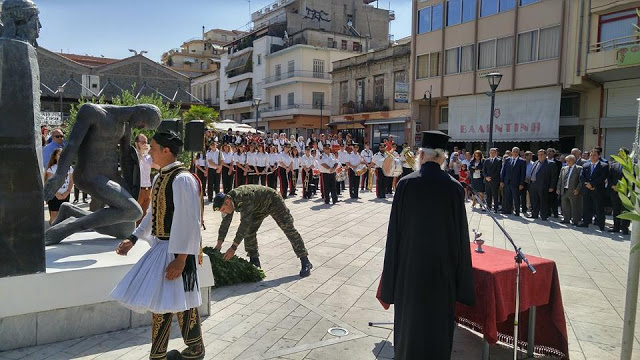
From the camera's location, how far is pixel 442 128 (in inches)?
1224

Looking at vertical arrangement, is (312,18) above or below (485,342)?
above

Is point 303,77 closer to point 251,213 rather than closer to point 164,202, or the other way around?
point 251,213

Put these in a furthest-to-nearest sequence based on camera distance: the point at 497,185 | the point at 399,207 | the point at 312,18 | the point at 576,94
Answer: the point at 312,18, the point at 576,94, the point at 497,185, the point at 399,207

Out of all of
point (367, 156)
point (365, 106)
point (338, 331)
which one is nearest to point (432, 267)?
point (338, 331)

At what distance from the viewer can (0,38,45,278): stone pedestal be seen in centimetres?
445

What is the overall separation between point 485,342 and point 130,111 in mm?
4932

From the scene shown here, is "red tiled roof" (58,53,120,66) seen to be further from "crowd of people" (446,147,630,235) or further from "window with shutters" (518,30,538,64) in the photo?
"crowd of people" (446,147,630,235)

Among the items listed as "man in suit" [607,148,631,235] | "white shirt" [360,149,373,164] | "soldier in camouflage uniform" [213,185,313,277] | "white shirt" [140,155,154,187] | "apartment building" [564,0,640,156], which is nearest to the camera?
"soldier in camouflage uniform" [213,185,313,277]

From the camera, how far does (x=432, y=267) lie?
376cm

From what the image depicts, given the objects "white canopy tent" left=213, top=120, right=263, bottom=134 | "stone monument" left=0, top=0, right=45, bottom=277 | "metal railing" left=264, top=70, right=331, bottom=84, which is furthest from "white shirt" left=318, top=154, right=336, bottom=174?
"metal railing" left=264, top=70, right=331, bottom=84

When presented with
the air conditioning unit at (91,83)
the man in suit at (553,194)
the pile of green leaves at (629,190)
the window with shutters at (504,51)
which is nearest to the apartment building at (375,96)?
the window with shutters at (504,51)

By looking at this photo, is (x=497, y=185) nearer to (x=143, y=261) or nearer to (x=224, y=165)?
(x=224, y=165)

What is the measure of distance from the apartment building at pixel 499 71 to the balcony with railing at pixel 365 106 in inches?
174

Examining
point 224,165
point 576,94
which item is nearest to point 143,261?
point 224,165
